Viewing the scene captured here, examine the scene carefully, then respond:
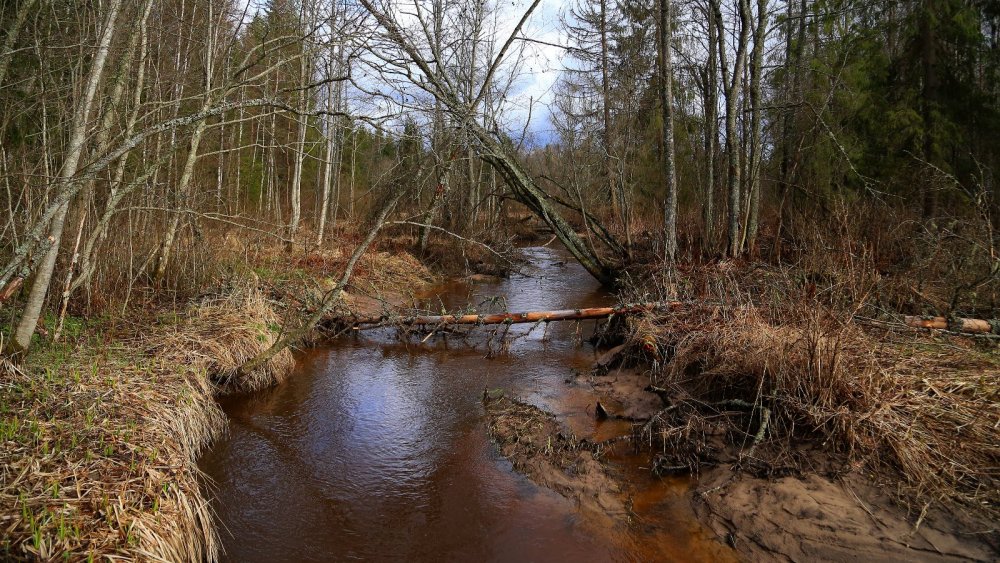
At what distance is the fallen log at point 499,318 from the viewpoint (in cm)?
841

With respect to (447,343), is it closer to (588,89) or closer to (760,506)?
(760,506)

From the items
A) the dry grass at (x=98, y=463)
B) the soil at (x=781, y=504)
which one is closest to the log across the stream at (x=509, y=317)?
the soil at (x=781, y=504)

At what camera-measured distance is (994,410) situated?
162 inches

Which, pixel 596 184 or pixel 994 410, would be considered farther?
pixel 596 184

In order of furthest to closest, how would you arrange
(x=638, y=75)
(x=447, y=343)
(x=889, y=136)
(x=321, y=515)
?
(x=638, y=75)
(x=889, y=136)
(x=447, y=343)
(x=321, y=515)

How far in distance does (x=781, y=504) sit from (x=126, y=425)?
512 cm

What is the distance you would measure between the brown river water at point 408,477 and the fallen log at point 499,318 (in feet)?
2.27

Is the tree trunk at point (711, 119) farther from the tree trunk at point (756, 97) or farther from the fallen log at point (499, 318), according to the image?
the fallen log at point (499, 318)

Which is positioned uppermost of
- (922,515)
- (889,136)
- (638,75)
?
(638,75)

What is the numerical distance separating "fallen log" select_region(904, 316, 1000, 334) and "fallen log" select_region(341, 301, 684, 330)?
3.23 m

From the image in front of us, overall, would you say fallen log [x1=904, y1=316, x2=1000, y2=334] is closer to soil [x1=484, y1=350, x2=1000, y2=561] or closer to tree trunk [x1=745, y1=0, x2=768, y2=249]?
soil [x1=484, y1=350, x2=1000, y2=561]

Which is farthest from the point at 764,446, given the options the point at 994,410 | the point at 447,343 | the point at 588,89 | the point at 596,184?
the point at 596,184

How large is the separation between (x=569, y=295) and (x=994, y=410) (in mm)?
8810

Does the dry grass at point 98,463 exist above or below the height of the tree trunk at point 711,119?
below
